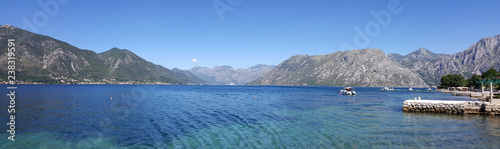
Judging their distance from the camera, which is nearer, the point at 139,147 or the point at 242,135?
the point at 139,147

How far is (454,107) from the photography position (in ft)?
132

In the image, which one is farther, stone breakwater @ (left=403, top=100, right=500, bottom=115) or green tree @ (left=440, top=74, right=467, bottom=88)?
green tree @ (left=440, top=74, right=467, bottom=88)

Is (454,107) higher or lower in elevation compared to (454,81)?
lower

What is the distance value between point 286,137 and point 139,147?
458 inches

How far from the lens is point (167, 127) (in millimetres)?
26719

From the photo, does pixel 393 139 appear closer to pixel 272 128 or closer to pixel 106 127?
pixel 272 128

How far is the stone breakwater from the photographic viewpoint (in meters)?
38.2

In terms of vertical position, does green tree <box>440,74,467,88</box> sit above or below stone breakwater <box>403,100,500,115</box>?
above

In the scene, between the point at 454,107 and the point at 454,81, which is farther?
the point at 454,81

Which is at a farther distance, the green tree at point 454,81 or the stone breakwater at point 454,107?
the green tree at point 454,81

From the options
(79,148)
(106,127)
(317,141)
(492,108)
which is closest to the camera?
(79,148)

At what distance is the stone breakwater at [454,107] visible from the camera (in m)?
38.2

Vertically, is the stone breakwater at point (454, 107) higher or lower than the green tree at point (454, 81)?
lower

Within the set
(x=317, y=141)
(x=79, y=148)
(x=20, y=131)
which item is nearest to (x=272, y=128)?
(x=317, y=141)
